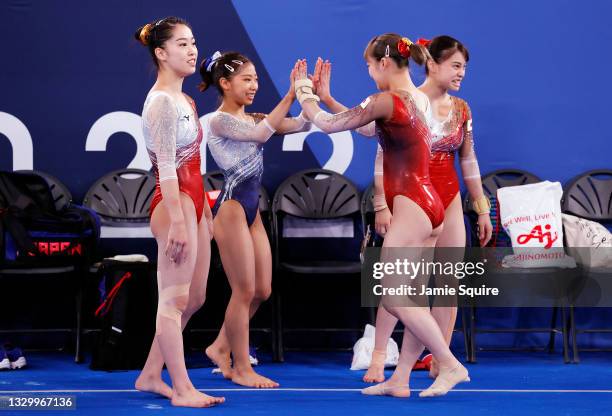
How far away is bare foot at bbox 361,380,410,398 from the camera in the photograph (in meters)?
4.89

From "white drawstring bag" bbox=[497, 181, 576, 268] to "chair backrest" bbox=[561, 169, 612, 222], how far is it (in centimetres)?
35

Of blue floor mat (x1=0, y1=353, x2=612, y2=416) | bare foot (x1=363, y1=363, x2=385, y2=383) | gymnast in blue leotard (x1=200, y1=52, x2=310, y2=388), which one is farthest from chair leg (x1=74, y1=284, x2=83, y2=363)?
bare foot (x1=363, y1=363, x2=385, y2=383)

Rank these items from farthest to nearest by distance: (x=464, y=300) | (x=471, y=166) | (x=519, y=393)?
1. (x=464, y=300)
2. (x=471, y=166)
3. (x=519, y=393)

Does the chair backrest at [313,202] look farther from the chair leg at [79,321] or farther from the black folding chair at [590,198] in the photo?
the black folding chair at [590,198]

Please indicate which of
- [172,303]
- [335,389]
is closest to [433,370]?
[335,389]

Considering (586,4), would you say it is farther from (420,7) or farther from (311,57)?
(311,57)

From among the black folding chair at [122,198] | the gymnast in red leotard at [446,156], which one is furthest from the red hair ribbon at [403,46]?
the black folding chair at [122,198]

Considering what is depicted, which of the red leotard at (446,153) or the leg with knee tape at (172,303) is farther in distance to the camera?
the red leotard at (446,153)

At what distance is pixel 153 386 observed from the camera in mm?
4809

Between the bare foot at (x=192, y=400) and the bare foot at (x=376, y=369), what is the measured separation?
125 centimetres

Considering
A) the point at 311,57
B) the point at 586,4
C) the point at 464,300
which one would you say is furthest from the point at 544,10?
the point at 464,300

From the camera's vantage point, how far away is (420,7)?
7.06m

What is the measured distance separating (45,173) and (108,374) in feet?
6.14

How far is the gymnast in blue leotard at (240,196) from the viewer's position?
5297mm
